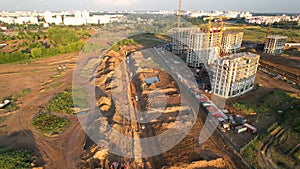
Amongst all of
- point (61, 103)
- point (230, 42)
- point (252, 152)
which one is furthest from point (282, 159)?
point (230, 42)

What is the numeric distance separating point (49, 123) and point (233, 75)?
60.5ft

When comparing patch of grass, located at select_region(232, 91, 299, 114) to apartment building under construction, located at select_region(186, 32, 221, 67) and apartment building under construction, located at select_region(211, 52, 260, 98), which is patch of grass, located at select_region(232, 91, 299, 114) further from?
apartment building under construction, located at select_region(186, 32, 221, 67)

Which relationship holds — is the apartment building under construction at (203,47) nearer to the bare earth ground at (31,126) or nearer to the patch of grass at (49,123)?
the bare earth ground at (31,126)

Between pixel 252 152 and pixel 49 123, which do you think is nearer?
pixel 252 152

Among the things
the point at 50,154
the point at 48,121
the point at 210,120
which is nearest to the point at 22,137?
the point at 48,121

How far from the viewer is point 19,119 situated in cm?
1841

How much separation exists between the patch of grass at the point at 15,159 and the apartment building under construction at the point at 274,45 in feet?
144

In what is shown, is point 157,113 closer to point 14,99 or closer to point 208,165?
point 208,165

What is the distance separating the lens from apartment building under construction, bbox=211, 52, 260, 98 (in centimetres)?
1995

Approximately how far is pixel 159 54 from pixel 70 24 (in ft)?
240

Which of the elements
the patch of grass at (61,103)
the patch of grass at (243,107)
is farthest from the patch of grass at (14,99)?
the patch of grass at (243,107)

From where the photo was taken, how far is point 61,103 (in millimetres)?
20688

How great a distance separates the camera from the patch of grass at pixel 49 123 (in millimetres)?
16598

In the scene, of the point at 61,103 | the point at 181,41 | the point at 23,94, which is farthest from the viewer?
the point at 181,41
